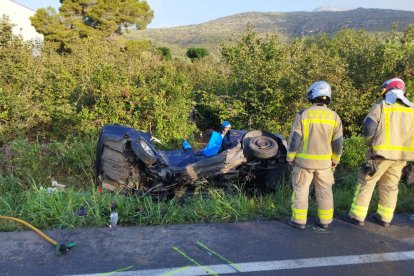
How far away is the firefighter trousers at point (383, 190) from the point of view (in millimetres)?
3963

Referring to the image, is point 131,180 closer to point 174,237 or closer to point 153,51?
point 174,237

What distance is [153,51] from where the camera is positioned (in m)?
11.3

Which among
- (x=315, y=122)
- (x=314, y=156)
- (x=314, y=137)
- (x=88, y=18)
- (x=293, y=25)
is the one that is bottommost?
(x=314, y=156)

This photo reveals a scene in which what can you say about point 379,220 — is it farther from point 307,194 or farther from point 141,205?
point 141,205

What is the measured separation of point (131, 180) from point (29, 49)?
6129mm

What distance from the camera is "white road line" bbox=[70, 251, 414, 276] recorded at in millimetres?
2846

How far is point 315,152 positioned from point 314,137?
16 cm

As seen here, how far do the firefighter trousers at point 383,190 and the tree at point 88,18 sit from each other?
1026 inches

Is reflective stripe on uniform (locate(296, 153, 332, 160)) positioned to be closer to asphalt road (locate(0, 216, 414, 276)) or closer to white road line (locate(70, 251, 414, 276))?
asphalt road (locate(0, 216, 414, 276))

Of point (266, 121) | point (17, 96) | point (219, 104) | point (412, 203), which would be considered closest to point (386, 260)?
point (412, 203)

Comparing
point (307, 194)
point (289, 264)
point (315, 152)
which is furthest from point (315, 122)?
point (289, 264)

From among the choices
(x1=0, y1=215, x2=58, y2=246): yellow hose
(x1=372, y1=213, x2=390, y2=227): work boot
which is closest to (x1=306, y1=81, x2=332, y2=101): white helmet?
(x1=372, y1=213, x2=390, y2=227): work boot

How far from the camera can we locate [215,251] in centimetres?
321

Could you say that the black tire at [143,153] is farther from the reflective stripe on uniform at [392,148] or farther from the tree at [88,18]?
the tree at [88,18]
